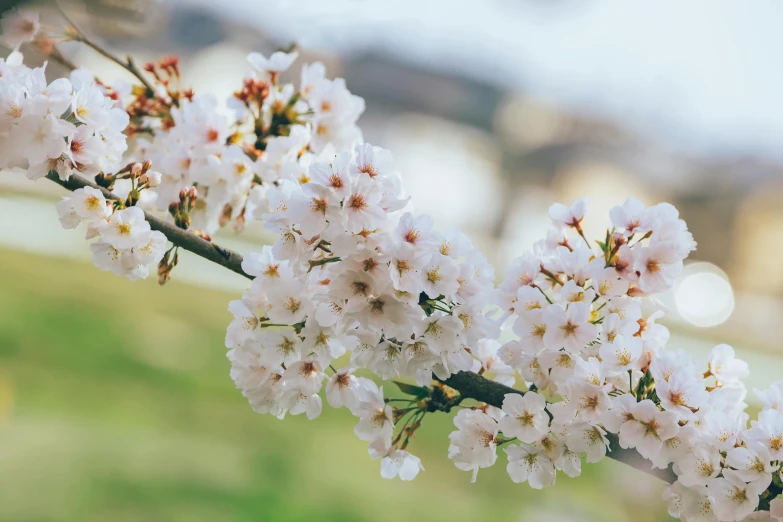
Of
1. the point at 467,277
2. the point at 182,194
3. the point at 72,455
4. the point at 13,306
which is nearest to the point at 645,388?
the point at 467,277

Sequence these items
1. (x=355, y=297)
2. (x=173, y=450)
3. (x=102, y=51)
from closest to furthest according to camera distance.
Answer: (x=355, y=297) < (x=102, y=51) < (x=173, y=450)

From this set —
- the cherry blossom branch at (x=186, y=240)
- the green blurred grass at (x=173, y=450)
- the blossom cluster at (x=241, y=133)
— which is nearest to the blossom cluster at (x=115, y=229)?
the cherry blossom branch at (x=186, y=240)

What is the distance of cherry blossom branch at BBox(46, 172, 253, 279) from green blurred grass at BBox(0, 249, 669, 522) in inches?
68.4

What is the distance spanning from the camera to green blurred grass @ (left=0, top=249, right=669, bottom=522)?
6.95ft

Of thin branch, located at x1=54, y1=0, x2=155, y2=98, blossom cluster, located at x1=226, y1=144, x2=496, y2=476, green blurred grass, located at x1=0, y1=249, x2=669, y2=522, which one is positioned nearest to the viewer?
blossom cluster, located at x1=226, y1=144, x2=496, y2=476

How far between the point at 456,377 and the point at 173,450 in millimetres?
2242

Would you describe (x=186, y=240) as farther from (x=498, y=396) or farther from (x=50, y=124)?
(x=498, y=396)

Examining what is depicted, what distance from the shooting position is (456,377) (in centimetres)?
51

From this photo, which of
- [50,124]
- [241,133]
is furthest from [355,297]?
[241,133]

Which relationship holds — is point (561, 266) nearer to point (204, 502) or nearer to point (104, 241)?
point (104, 241)

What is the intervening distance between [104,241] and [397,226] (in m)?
0.24

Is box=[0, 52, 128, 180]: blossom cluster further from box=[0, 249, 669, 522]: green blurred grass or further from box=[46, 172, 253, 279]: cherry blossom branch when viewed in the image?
box=[0, 249, 669, 522]: green blurred grass

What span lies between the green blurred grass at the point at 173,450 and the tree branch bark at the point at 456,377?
1.74 metres

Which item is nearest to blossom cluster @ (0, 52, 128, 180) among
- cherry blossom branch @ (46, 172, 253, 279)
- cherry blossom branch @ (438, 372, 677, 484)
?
cherry blossom branch @ (46, 172, 253, 279)
